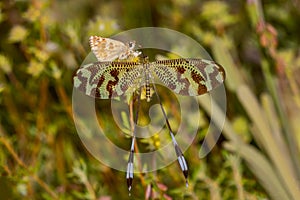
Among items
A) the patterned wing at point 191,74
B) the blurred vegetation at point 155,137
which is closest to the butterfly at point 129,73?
the patterned wing at point 191,74

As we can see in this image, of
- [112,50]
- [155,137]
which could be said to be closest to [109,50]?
[112,50]

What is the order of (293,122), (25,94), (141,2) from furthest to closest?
(141,2)
(25,94)
(293,122)

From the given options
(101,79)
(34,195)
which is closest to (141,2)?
(34,195)

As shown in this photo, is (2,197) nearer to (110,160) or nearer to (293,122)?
(110,160)

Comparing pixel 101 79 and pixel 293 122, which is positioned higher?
pixel 101 79

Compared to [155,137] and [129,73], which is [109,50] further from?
[155,137]

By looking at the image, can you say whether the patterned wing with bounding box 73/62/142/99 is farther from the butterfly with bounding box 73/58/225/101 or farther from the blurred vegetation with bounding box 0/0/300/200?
the blurred vegetation with bounding box 0/0/300/200

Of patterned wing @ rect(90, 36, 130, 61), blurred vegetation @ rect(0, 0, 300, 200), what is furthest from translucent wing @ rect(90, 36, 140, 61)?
blurred vegetation @ rect(0, 0, 300, 200)

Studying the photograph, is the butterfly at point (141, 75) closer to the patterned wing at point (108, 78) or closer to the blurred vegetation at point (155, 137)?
the patterned wing at point (108, 78)
